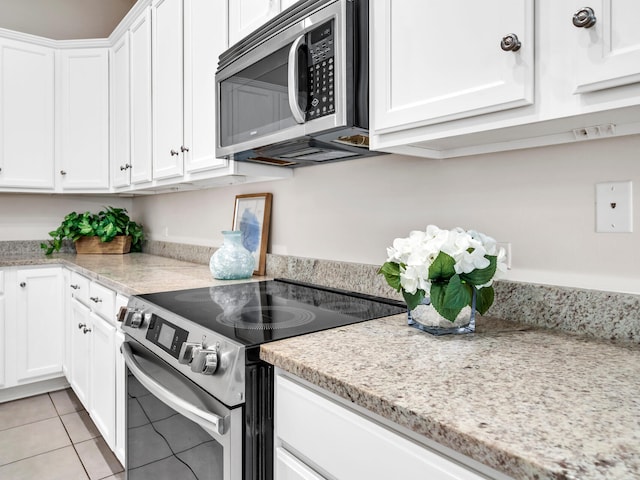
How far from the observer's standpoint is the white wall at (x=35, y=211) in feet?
10.3

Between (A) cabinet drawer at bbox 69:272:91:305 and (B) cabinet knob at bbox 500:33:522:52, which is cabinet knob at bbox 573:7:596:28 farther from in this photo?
(A) cabinet drawer at bbox 69:272:91:305

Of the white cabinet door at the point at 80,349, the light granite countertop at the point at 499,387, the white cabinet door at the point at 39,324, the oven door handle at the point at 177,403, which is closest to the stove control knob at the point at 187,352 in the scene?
the oven door handle at the point at 177,403

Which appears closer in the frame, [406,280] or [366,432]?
[366,432]

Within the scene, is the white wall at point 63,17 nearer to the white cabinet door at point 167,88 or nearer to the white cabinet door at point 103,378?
the white cabinet door at point 167,88

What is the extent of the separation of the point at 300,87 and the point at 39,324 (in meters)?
2.46

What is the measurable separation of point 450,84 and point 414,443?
71 cm

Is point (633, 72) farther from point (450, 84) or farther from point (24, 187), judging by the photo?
point (24, 187)

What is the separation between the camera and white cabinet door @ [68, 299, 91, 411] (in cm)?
226

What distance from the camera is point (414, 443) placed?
0.65 m

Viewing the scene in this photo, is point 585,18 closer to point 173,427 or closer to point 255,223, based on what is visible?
point 173,427

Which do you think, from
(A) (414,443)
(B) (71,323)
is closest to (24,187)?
(B) (71,323)

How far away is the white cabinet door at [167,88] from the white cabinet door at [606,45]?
1.73m

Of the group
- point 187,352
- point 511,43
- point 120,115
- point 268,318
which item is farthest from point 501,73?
point 120,115

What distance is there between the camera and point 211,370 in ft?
3.22
